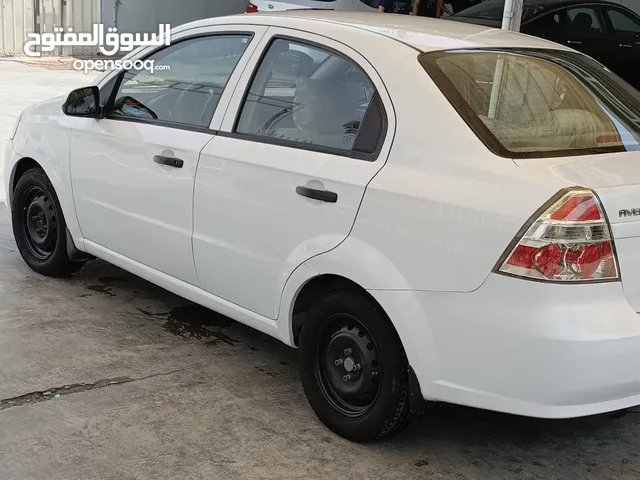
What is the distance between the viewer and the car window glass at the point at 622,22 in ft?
35.7

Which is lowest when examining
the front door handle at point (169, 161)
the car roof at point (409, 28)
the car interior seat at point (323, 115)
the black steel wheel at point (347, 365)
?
the black steel wheel at point (347, 365)

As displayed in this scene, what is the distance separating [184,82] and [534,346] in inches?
93.9

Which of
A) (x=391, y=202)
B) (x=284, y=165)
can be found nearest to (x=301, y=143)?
(x=284, y=165)

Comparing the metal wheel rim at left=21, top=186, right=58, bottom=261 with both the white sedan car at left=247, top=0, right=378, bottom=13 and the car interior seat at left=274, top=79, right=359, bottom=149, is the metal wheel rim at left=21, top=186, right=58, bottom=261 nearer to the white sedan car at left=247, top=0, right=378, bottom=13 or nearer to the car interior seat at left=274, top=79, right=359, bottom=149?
the car interior seat at left=274, top=79, right=359, bottom=149

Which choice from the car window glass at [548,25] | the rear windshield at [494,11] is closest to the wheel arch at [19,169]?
the rear windshield at [494,11]

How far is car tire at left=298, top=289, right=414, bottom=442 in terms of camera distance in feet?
10.4

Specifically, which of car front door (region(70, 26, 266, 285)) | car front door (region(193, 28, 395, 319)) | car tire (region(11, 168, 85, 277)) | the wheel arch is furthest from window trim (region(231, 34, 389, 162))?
the wheel arch

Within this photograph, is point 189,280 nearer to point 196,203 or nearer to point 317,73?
point 196,203

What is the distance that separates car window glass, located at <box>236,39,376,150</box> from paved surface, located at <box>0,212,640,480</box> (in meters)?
1.19

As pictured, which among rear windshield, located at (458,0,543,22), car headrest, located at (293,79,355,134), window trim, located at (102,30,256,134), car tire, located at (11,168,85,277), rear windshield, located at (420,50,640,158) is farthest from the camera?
rear windshield, located at (458,0,543,22)

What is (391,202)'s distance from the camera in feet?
10.1

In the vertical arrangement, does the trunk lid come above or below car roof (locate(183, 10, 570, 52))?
below

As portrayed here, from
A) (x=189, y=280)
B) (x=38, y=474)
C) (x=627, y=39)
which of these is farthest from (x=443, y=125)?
(x=627, y=39)

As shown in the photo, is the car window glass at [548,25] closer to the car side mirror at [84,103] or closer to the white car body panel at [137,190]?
the car side mirror at [84,103]
